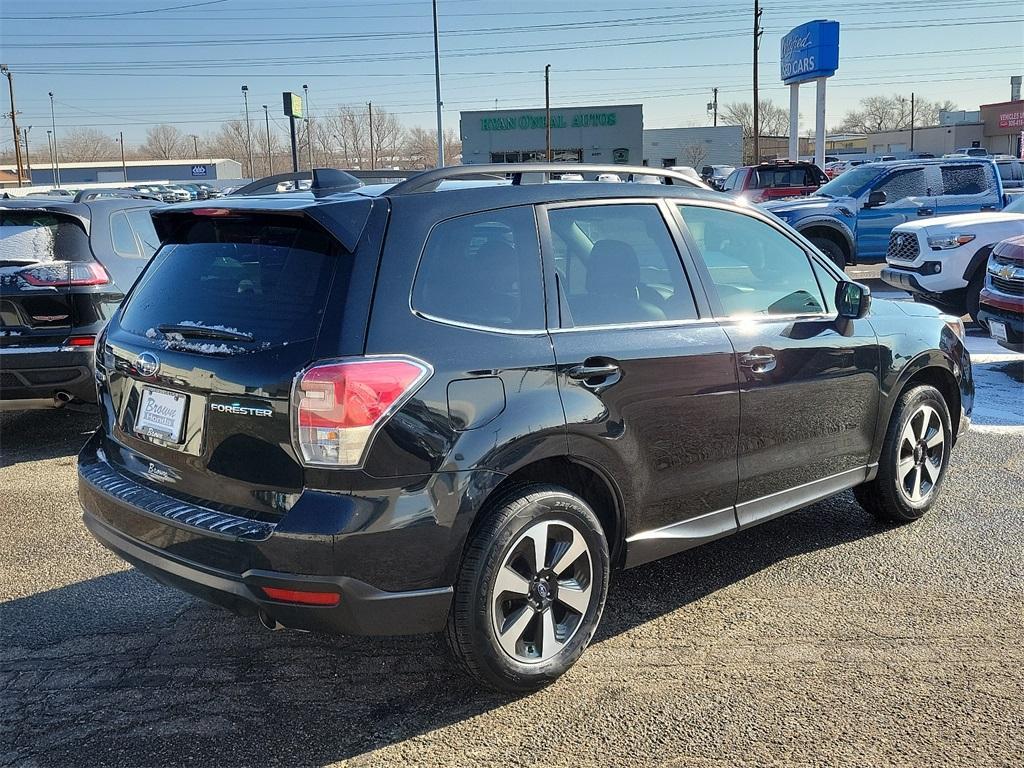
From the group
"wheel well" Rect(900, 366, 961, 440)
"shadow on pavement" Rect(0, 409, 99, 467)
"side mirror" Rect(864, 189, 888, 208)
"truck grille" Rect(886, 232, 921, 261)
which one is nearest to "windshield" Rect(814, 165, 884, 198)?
"side mirror" Rect(864, 189, 888, 208)

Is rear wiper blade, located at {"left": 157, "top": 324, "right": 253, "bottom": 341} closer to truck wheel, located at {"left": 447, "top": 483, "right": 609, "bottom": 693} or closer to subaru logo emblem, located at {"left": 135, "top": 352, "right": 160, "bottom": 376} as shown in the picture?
subaru logo emblem, located at {"left": 135, "top": 352, "right": 160, "bottom": 376}

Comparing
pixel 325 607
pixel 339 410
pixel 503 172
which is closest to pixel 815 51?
pixel 503 172

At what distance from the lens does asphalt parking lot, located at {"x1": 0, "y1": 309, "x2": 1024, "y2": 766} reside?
2.93 metres

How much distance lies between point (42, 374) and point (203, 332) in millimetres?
3658

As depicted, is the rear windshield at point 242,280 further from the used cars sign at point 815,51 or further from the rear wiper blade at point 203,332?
the used cars sign at point 815,51

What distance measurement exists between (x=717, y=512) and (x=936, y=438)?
1.82m

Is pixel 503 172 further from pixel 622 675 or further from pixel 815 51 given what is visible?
pixel 815 51

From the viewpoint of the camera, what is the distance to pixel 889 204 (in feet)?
49.6

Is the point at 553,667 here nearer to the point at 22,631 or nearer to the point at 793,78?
the point at 22,631

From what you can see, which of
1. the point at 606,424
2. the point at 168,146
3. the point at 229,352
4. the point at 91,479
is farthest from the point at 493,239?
the point at 168,146

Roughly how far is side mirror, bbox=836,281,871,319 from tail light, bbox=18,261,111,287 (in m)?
4.77

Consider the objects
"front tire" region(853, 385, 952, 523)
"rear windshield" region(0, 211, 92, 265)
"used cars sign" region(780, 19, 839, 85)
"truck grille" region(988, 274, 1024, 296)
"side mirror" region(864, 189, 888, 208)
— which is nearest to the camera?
"front tire" region(853, 385, 952, 523)

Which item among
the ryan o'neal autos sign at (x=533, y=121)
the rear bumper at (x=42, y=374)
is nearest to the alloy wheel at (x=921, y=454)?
the rear bumper at (x=42, y=374)

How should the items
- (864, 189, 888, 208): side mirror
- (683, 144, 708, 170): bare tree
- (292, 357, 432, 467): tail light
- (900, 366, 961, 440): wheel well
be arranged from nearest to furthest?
(292, 357, 432, 467): tail light < (900, 366, 961, 440): wheel well < (864, 189, 888, 208): side mirror < (683, 144, 708, 170): bare tree
